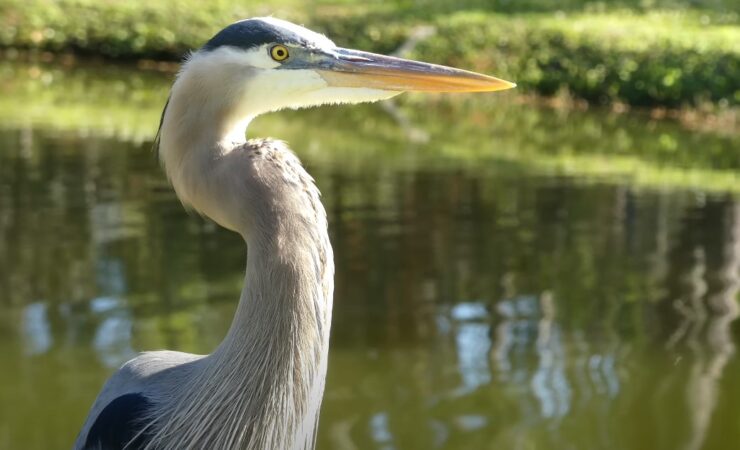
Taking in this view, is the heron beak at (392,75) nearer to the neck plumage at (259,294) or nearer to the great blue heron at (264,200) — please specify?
the great blue heron at (264,200)

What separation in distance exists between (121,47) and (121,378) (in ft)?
50.9

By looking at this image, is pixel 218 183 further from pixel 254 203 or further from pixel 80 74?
pixel 80 74

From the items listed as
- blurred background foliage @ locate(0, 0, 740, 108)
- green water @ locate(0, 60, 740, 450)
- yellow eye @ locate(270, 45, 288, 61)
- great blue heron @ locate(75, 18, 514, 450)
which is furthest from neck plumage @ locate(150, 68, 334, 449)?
blurred background foliage @ locate(0, 0, 740, 108)

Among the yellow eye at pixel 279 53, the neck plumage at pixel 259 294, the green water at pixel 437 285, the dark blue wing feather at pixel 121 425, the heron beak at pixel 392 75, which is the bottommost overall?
the green water at pixel 437 285

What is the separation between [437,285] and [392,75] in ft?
15.0

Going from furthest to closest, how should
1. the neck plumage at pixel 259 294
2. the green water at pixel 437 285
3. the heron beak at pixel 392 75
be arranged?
the green water at pixel 437 285
the heron beak at pixel 392 75
the neck plumage at pixel 259 294

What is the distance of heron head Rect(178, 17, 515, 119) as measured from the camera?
8.74ft

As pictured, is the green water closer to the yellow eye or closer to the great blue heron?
the great blue heron

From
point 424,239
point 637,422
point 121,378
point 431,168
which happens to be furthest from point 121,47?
point 121,378

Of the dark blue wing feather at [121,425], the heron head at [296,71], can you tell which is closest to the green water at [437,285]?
the dark blue wing feather at [121,425]

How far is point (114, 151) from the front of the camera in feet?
35.9

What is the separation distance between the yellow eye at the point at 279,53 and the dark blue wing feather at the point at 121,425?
966 mm

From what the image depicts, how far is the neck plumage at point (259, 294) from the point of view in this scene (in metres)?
2.58

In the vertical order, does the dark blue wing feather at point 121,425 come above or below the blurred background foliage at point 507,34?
below
